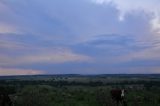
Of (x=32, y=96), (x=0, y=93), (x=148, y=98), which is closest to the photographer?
(x=32, y=96)

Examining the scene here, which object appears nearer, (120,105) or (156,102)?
(120,105)

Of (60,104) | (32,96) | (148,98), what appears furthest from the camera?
(148,98)

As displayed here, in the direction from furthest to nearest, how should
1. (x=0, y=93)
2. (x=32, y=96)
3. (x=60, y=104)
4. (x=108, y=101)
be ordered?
1. (x=60, y=104)
2. (x=0, y=93)
3. (x=108, y=101)
4. (x=32, y=96)

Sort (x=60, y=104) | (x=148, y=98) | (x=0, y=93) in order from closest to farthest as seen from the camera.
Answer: (x=0, y=93), (x=60, y=104), (x=148, y=98)

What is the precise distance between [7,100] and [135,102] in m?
8.81

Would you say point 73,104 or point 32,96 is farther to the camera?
point 73,104

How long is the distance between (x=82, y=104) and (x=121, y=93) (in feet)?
10.7

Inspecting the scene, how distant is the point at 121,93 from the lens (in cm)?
2723

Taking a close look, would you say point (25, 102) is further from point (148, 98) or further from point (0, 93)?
point (148, 98)

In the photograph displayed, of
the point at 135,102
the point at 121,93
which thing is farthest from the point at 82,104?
the point at 135,102

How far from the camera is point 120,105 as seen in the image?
957 inches

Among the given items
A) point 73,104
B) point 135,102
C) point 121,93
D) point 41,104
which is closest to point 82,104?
point 73,104

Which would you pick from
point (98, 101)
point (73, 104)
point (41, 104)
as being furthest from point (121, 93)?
point (41, 104)

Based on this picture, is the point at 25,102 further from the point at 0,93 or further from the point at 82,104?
the point at 82,104
